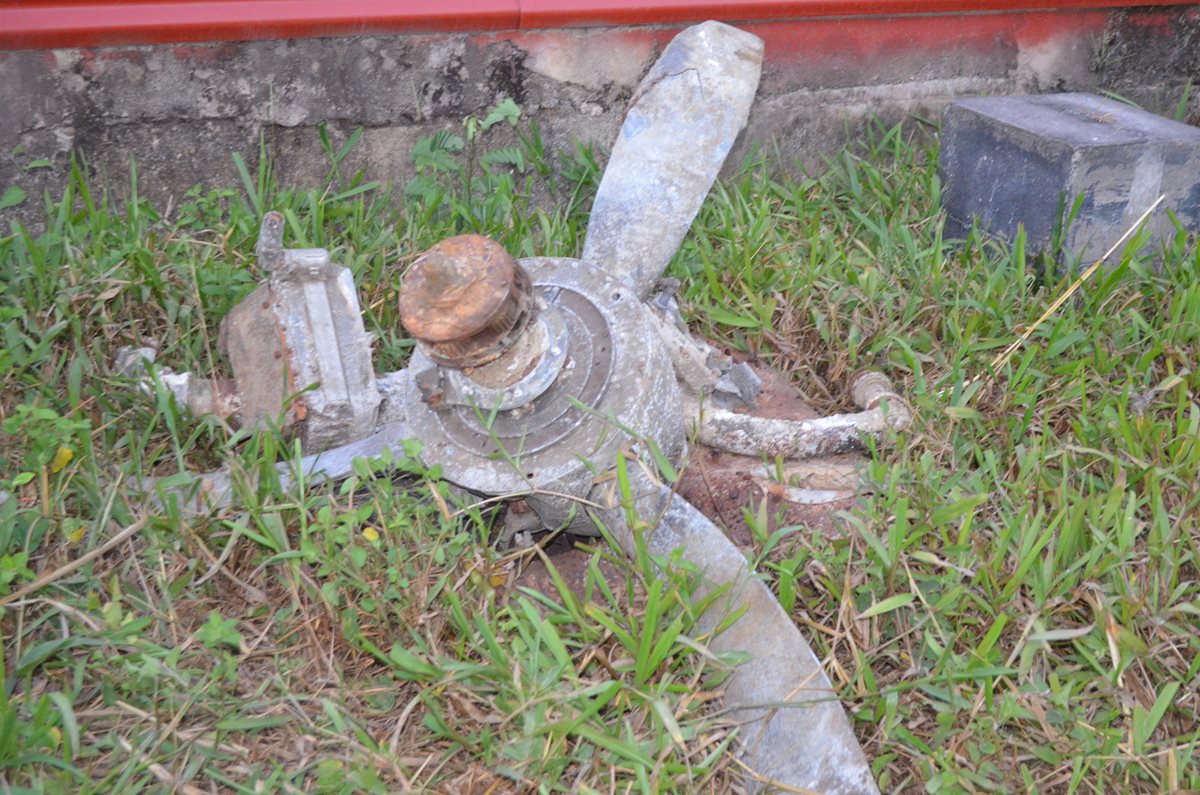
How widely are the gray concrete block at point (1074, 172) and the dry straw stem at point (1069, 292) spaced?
0.02 metres

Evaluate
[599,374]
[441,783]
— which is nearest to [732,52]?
[599,374]

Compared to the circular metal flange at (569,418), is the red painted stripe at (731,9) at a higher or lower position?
higher

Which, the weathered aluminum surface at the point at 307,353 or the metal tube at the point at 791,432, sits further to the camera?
the metal tube at the point at 791,432

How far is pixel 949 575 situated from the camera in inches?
72.9

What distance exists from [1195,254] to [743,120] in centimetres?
130

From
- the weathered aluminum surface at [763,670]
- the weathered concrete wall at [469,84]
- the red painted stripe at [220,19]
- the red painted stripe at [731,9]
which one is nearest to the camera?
the weathered aluminum surface at [763,670]

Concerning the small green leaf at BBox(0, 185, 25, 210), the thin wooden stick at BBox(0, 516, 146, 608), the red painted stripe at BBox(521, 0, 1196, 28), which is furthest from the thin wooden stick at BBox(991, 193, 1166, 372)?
the small green leaf at BBox(0, 185, 25, 210)

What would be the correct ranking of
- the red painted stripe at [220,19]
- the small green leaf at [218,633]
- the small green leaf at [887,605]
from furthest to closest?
1. the red painted stripe at [220,19]
2. the small green leaf at [887,605]
3. the small green leaf at [218,633]

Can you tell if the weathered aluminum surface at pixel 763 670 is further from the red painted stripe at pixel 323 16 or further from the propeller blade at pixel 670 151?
the red painted stripe at pixel 323 16

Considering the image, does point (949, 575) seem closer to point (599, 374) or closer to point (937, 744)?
point (937, 744)

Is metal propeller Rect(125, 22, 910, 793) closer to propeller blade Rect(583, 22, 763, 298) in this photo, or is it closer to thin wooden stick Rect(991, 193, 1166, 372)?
propeller blade Rect(583, 22, 763, 298)

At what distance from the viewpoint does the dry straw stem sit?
2.43 m

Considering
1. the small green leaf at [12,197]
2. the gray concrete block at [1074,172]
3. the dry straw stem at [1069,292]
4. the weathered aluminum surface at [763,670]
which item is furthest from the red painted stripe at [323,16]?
the weathered aluminum surface at [763,670]

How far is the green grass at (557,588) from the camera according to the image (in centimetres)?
162
